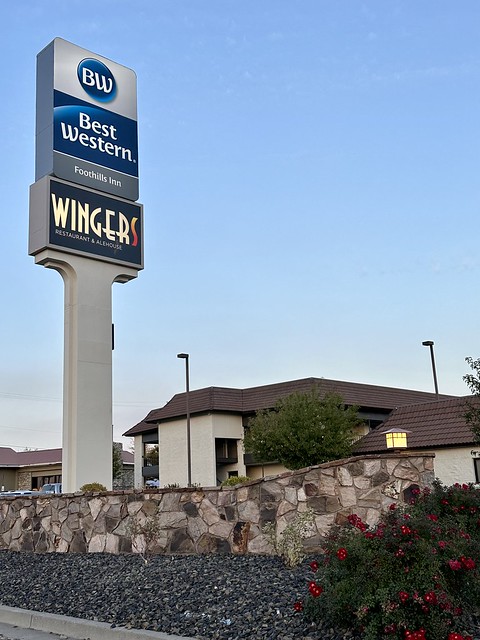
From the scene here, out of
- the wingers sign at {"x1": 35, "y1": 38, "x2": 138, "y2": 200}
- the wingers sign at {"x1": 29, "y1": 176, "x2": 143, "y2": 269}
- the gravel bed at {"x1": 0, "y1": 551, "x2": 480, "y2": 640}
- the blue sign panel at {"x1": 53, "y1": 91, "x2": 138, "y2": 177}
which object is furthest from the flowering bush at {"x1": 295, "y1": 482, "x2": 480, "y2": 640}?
the blue sign panel at {"x1": 53, "y1": 91, "x2": 138, "y2": 177}

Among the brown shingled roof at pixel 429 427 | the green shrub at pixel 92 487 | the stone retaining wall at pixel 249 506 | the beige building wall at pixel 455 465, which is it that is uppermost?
the brown shingled roof at pixel 429 427

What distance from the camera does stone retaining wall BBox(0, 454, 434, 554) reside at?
441 inches

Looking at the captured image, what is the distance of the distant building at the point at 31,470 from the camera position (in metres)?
65.5

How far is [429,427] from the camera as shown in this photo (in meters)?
36.7

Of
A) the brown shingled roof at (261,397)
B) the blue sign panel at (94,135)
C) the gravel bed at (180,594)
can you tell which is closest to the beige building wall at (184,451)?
the brown shingled roof at (261,397)

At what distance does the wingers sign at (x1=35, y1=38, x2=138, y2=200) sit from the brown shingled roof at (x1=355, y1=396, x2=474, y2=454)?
19.8m

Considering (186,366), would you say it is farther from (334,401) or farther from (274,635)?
(274,635)

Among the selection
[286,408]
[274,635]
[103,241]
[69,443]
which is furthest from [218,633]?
[286,408]

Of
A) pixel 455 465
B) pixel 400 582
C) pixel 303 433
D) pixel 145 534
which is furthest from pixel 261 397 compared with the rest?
pixel 400 582

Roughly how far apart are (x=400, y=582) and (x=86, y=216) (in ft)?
50.7

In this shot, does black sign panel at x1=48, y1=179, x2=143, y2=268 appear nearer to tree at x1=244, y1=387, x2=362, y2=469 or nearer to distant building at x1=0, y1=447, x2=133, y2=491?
tree at x1=244, y1=387, x2=362, y2=469

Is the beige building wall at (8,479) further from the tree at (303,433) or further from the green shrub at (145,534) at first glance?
the green shrub at (145,534)

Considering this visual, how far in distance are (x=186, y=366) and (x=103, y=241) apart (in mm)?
22369

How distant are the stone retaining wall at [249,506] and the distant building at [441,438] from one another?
21.3 metres
